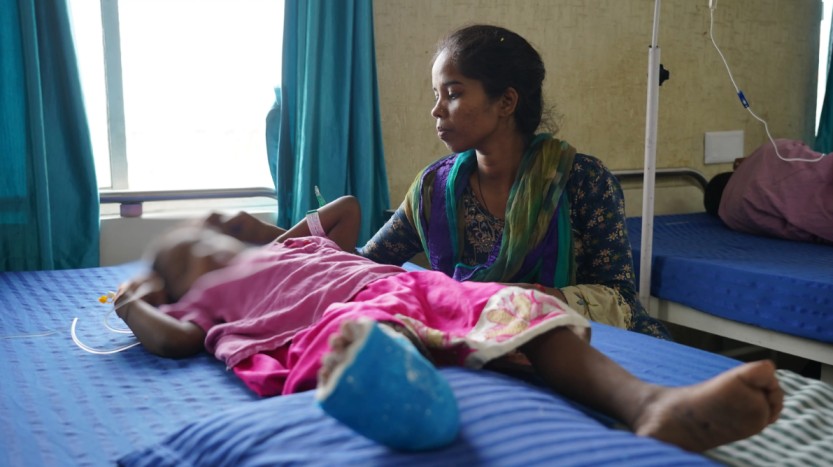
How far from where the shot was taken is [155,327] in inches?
55.4

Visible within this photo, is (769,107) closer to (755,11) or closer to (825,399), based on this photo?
(755,11)

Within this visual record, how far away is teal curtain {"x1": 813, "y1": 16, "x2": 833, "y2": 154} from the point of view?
3.83 metres

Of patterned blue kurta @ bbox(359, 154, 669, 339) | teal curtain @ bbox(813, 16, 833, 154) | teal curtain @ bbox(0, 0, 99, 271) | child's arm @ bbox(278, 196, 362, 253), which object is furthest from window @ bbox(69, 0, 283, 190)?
teal curtain @ bbox(813, 16, 833, 154)

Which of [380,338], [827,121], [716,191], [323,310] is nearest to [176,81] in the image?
[323,310]

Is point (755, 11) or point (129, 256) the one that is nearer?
point (129, 256)

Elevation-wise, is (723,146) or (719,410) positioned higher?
(723,146)

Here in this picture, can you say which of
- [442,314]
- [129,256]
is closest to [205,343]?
[129,256]

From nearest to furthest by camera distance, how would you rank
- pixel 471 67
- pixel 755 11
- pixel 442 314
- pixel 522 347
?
pixel 522 347 < pixel 442 314 < pixel 471 67 < pixel 755 11

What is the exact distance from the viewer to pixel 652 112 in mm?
2127

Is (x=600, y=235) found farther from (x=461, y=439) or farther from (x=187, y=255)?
(x=461, y=439)

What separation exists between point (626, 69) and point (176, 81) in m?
2.00

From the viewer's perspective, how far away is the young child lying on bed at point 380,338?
2.59ft

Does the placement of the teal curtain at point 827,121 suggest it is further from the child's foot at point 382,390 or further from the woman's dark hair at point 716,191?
the child's foot at point 382,390

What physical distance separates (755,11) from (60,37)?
3.09 meters
